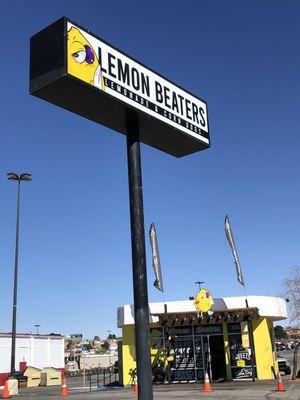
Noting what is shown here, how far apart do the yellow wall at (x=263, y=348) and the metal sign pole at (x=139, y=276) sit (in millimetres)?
19146

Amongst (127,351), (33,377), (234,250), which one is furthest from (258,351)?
(33,377)

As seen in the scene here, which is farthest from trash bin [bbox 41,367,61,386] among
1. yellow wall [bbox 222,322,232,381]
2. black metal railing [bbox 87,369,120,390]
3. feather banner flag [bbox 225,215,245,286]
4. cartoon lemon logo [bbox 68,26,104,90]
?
cartoon lemon logo [bbox 68,26,104,90]

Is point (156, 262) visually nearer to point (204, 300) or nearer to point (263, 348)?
point (204, 300)

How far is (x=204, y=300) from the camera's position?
23.2m

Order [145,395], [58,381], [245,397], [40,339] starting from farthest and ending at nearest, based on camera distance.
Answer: [40,339] < [58,381] < [245,397] < [145,395]

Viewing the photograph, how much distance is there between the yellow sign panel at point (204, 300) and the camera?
2312cm

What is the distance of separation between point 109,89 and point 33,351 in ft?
160

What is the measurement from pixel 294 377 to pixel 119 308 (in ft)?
29.6

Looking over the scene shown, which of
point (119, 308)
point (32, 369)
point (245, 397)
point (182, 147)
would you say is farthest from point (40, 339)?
point (182, 147)

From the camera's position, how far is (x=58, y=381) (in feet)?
122

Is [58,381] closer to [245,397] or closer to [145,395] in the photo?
[245,397]

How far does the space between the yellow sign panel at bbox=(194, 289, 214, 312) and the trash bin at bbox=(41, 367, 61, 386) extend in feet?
59.7

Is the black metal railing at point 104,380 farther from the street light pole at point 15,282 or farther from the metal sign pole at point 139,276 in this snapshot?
the metal sign pole at point 139,276

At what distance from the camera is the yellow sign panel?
23.1m
